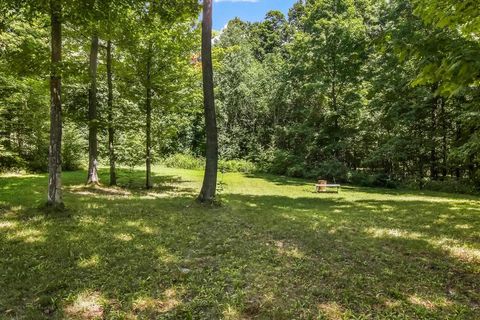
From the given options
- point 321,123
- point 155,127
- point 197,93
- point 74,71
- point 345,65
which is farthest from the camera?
point 321,123

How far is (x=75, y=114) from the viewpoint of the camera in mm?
12422

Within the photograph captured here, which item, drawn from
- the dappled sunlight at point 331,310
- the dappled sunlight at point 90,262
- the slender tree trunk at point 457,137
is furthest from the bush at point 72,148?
the slender tree trunk at point 457,137

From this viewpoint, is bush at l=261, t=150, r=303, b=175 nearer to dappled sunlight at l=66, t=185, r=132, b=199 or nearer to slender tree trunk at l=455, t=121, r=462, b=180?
slender tree trunk at l=455, t=121, r=462, b=180

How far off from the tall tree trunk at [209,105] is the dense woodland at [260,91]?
1.06 ft

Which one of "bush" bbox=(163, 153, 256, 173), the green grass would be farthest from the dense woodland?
the green grass

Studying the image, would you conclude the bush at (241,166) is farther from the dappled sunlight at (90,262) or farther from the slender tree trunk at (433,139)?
the dappled sunlight at (90,262)

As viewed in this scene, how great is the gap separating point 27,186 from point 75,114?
319 centimetres

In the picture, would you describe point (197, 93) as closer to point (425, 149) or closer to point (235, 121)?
point (425, 149)

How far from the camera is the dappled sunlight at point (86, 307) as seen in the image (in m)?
3.52

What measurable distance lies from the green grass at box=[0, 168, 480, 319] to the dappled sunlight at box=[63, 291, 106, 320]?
17 mm

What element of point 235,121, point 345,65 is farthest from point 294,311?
point 235,121

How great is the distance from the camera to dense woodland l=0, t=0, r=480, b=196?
6848mm

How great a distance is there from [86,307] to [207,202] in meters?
6.26

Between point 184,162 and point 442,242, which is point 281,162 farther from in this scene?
point 442,242
